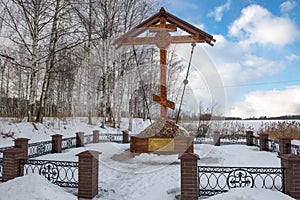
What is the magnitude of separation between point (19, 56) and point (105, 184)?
363 inches

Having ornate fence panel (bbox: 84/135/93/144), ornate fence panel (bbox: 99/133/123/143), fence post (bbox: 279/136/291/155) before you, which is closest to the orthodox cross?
fence post (bbox: 279/136/291/155)

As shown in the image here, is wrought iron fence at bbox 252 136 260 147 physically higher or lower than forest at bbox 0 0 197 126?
lower

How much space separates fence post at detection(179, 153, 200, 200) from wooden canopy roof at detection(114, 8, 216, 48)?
3.86 meters

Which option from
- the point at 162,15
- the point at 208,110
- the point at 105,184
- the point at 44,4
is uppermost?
the point at 44,4

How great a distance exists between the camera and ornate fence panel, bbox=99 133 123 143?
11688 millimetres

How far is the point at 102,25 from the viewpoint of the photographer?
46.1ft

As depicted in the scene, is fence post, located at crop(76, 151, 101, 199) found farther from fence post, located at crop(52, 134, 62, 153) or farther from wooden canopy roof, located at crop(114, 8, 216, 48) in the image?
fence post, located at crop(52, 134, 62, 153)

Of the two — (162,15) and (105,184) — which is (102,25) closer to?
(162,15)

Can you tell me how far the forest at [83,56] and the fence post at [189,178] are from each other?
5.37 metres

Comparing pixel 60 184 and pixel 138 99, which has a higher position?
pixel 138 99

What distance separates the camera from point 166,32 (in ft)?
23.5

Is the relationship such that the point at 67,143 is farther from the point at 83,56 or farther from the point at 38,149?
the point at 83,56

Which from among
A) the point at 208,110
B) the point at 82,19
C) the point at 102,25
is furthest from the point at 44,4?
the point at 208,110

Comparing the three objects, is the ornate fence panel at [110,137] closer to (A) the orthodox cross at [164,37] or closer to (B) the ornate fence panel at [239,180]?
(A) the orthodox cross at [164,37]
